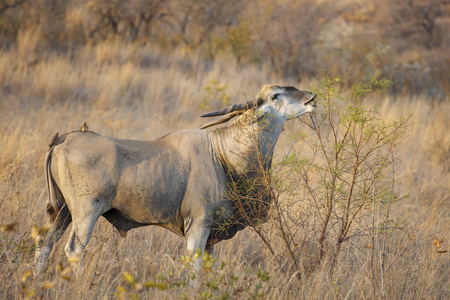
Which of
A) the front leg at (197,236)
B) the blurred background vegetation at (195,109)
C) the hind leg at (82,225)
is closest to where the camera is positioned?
the hind leg at (82,225)

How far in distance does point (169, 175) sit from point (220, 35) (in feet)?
42.1

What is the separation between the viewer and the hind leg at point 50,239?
11.6 ft

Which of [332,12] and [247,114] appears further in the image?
[332,12]

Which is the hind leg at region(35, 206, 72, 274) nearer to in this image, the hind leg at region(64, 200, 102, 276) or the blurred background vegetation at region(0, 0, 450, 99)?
the hind leg at region(64, 200, 102, 276)

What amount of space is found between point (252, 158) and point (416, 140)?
6686 millimetres

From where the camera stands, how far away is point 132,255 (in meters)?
4.30

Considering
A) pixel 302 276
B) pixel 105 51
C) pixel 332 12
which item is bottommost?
pixel 302 276

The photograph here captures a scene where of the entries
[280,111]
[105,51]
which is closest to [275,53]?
[105,51]

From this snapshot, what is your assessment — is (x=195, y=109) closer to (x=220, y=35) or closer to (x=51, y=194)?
(x=220, y=35)

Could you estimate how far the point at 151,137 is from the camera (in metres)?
8.59

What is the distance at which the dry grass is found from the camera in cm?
350

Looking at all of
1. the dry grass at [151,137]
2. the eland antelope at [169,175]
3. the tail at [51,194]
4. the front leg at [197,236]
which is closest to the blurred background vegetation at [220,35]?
the dry grass at [151,137]

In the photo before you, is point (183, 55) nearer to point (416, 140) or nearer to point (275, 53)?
point (275, 53)

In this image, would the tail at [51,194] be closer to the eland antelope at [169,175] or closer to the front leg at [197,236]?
the eland antelope at [169,175]
